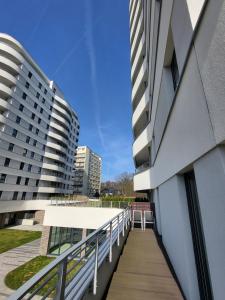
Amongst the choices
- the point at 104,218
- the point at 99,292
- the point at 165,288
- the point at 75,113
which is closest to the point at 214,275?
the point at 99,292

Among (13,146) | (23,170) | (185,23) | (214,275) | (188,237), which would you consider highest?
(13,146)

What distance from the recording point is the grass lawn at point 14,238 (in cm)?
1738

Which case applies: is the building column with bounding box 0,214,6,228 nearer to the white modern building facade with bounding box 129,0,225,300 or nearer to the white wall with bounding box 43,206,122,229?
the white wall with bounding box 43,206,122,229

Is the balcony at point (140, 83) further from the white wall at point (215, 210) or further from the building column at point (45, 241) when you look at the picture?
the building column at point (45, 241)

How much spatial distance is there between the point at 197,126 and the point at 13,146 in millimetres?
31178

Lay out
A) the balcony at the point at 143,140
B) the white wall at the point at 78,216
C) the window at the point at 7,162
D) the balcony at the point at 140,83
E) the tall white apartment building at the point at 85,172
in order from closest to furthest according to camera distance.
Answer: the balcony at the point at 143,140 → the balcony at the point at 140,83 → the white wall at the point at 78,216 → the window at the point at 7,162 → the tall white apartment building at the point at 85,172

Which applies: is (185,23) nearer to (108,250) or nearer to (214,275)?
(214,275)

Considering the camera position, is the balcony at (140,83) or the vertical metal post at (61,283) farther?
the balcony at (140,83)

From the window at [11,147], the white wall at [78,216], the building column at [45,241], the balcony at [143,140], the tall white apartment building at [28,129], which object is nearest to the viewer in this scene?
the balcony at [143,140]

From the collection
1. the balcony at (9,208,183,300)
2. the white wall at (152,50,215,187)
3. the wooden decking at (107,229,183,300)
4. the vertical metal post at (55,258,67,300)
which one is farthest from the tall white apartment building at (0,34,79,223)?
the white wall at (152,50,215,187)

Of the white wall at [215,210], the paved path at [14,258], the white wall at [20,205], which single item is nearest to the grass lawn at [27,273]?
the paved path at [14,258]

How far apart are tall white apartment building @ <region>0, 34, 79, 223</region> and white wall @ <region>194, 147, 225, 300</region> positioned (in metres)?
29.5

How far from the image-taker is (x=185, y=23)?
2.87m

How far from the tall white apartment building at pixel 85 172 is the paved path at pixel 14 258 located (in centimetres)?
6291
